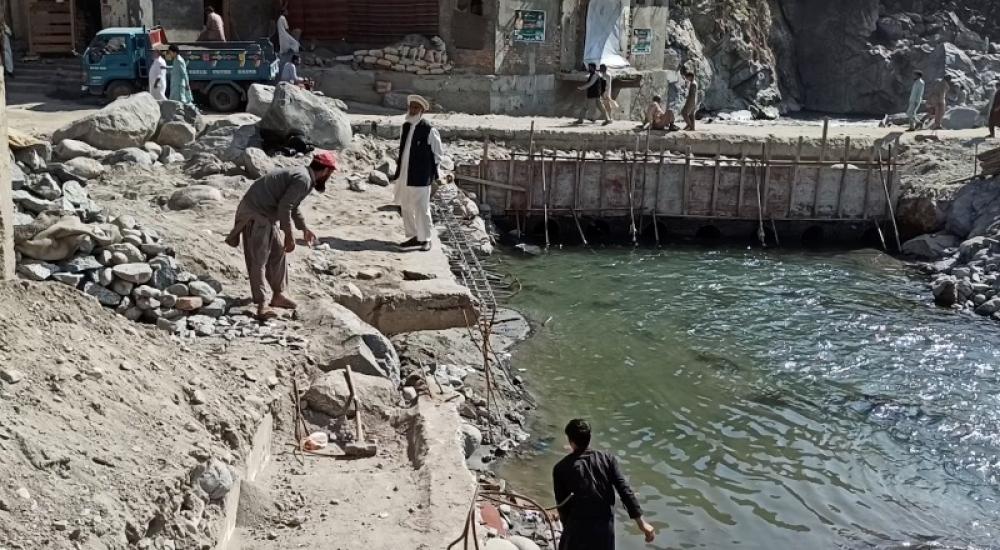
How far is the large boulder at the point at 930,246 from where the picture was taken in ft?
62.1

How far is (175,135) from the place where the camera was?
53.0 feet

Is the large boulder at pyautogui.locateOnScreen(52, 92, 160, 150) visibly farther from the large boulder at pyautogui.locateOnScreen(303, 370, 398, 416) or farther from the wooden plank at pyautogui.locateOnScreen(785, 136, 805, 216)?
the wooden plank at pyautogui.locateOnScreen(785, 136, 805, 216)

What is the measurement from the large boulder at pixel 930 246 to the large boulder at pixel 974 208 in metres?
0.21

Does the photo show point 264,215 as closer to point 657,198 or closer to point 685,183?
point 657,198

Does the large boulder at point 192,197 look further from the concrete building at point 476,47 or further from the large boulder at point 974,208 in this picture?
the large boulder at point 974,208

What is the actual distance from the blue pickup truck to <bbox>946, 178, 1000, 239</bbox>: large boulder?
1357cm

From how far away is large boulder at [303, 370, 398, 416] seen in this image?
8281 mm

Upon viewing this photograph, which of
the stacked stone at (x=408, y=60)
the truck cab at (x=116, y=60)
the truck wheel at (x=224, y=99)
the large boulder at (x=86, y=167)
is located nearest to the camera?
the large boulder at (x=86, y=167)

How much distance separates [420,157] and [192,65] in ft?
35.0

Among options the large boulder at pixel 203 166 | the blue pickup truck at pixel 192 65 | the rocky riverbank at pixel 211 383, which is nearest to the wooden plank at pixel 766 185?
the rocky riverbank at pixel 211 383

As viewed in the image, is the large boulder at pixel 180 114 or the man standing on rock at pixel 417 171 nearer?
the man standing on rock at pixel 417 171

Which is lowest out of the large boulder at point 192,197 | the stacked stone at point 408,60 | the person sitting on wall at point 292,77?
the large boulder at point 192,197

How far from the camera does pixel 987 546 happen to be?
9133mm

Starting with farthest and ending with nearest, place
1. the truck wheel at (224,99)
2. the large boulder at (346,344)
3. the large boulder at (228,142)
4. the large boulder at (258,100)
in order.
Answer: the truck wheel at (224,99) < the large boulder at (258,100) < the large boulder at (228,142) < the large boulder at (346,344)
